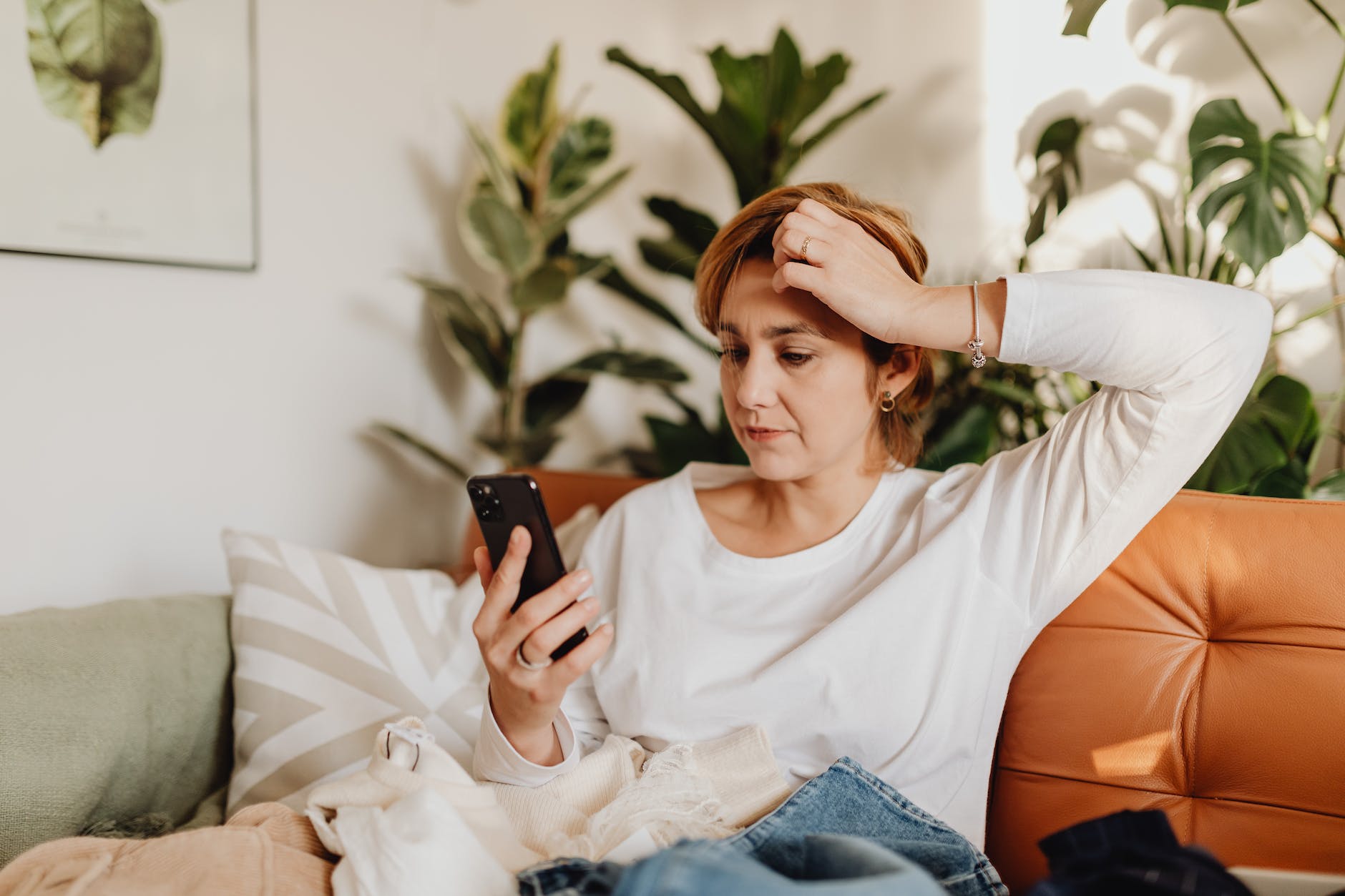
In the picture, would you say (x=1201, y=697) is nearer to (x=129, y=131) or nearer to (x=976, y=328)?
(x=976, y=328)

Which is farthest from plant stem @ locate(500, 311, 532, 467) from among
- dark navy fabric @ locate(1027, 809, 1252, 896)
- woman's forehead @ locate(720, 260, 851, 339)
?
dark navy fabric @ locate(1027, 809, 1252, 896)

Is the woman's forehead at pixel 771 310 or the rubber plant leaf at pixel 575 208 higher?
the rubber plant leaf at pixel 575 208

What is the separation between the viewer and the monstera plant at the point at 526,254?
2082 millimetres

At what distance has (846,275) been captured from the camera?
1.09 m

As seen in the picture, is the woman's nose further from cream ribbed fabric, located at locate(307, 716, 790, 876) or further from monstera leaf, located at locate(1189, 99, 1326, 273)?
monstera leaf, located at locate(1189, 99, 1326, 273)

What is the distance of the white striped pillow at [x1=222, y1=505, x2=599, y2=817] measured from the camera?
1.32 metres

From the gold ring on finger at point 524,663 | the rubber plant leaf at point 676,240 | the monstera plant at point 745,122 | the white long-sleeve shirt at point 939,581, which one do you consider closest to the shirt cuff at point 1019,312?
the white long-sleeve shirt at point 939,581

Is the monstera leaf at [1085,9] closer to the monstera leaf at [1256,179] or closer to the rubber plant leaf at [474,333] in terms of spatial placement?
the monstera leaf at [1256,179]

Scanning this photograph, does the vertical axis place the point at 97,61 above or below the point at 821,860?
above

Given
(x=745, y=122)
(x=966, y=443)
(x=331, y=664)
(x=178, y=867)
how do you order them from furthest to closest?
(x=745, y=122)
(x=966, y=443)
(x=331, y=664)
(x=178, y=867)

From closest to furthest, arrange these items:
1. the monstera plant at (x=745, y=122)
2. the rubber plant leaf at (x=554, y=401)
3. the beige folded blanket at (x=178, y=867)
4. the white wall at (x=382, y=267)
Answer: the beige folded blanket at (x=178, y=867) < the white wall at (x=382, y=267) < the monstera plant at (x=745, y=122) < the rubber plant leaf at (x=554, y=401)

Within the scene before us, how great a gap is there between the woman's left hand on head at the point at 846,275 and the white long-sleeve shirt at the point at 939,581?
12cm

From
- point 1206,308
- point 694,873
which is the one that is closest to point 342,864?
point 694,873

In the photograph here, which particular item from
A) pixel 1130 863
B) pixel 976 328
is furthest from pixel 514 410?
pixel 1130 863
